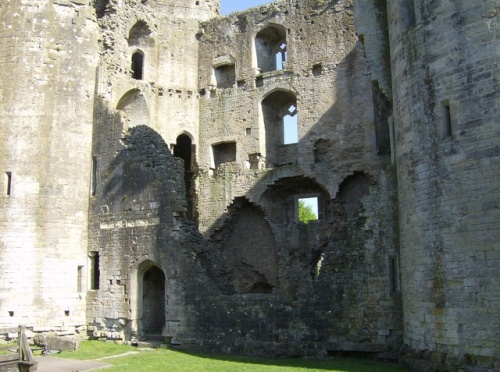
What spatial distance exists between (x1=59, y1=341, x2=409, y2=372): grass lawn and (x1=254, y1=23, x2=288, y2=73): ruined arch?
38.2 ft

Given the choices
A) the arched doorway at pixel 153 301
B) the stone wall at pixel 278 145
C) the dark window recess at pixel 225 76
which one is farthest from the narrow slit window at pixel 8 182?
the dark window recess at pixel 225 76

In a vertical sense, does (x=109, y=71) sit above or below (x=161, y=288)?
above

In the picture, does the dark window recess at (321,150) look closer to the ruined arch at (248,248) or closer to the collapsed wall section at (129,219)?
the ruined arch at (248,248)

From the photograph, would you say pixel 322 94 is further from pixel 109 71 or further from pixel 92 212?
pixel 92 212

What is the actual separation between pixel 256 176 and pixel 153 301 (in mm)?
5913

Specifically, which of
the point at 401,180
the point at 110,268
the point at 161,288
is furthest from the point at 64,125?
the point at 401,180

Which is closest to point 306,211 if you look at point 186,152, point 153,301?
point 186,152

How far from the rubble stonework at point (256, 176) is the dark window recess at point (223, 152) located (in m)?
0.09

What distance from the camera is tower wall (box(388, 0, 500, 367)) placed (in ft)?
33.1

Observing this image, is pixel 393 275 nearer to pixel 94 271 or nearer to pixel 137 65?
pixel 94 271

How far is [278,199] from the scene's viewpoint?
68.1ft

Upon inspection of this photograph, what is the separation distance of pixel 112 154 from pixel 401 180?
28.4 ft

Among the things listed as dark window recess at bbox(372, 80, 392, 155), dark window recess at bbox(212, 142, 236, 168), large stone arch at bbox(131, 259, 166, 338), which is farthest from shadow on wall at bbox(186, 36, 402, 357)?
large stone arch at bbox(131, 259, 166, 338)

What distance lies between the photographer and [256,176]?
806 inches
